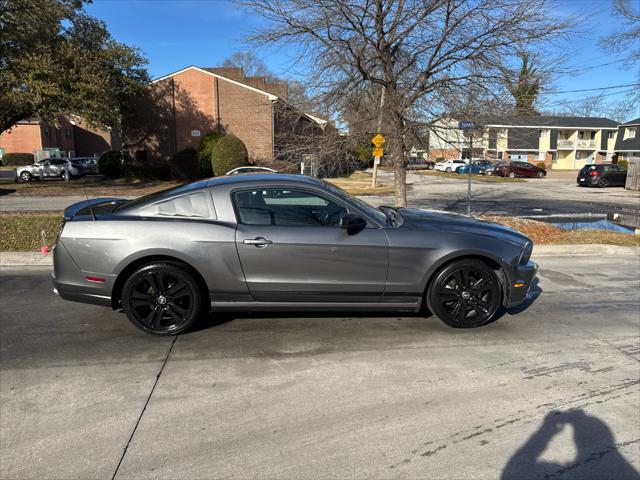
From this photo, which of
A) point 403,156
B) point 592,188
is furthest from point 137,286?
point 592,188

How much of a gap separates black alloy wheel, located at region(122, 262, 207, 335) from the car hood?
211cm

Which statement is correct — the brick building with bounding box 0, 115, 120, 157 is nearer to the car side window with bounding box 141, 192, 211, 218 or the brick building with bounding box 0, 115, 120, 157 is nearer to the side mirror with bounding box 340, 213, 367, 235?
the car side window with bounding box 141, 192, 211, 218

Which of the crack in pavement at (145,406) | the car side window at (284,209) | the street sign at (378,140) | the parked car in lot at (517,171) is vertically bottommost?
the crack in pavement at (145,406)

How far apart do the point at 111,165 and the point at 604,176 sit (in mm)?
32061

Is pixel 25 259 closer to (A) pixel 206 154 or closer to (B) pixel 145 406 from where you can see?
(B) pixel 145 406

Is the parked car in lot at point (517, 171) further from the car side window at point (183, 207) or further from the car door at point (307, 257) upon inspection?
the car side window at point (183, 207)

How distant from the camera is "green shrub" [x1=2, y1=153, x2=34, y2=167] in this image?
49.8 m

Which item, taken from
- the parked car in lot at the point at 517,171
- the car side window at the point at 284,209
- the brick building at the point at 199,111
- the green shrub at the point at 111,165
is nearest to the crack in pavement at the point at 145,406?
the car side window at the point at 284,209

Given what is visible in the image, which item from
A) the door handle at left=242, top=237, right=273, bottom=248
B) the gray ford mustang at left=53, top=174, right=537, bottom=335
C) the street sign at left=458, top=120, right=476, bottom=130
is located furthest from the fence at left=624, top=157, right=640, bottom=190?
the door handle at left=242, top=237, right=273, bottom=248

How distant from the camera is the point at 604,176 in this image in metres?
29.9

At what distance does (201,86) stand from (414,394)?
3182 centimetres

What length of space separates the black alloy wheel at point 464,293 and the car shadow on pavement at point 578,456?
4.97ft

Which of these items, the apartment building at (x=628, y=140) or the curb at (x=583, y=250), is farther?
the apartment building at (x=628, y=140)

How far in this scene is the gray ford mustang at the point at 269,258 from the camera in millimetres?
4234
